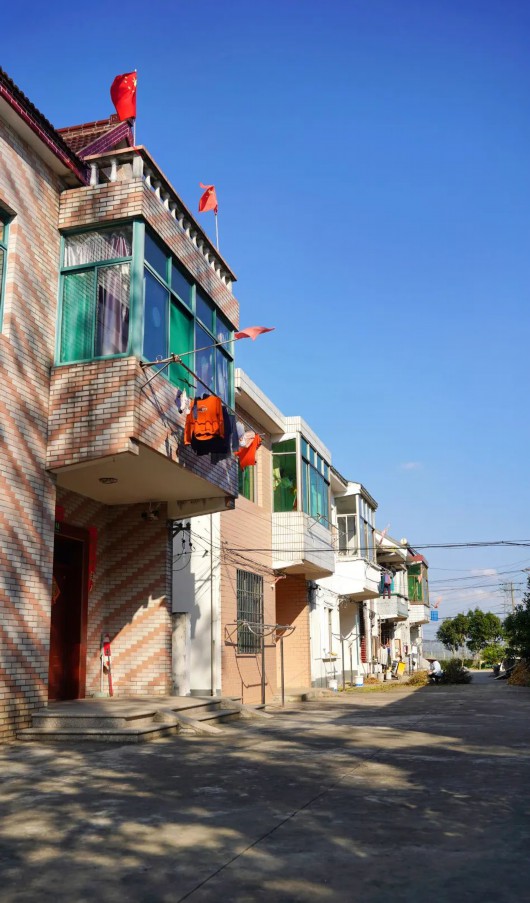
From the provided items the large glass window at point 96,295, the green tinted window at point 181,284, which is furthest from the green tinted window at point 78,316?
the green tinted window at point 181,284

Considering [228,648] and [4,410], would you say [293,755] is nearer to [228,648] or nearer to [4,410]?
[4,410]

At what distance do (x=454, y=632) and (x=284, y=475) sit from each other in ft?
179

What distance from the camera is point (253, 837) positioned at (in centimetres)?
518

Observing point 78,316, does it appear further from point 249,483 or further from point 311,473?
point 311,473

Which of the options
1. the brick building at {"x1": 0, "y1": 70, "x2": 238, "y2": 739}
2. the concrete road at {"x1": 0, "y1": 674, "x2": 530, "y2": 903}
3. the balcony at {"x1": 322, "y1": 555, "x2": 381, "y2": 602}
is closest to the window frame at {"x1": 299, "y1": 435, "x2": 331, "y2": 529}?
the balcony at {"x1": 322, "y1": 555, "x2": 381, "y2": 602}

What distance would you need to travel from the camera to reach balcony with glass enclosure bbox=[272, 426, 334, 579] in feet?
73.8

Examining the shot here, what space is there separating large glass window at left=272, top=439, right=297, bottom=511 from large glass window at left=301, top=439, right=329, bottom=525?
0.44 m

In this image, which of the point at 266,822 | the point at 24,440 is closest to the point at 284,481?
the point at 24,440

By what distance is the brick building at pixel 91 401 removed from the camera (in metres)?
10.7

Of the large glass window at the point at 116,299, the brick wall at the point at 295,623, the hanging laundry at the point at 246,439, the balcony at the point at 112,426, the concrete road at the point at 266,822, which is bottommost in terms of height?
the concrete road at the point at 266,822

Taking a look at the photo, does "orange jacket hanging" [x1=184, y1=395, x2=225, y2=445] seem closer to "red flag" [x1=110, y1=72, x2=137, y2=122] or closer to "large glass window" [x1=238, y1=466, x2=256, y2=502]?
"red flag" [x1=110, y1=72, x2=137, y2=122]

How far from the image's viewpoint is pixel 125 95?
1469 cm

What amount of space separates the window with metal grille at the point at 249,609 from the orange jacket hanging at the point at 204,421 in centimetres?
703

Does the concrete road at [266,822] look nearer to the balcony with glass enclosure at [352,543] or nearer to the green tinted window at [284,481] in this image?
the green tinted window at [284,481]
